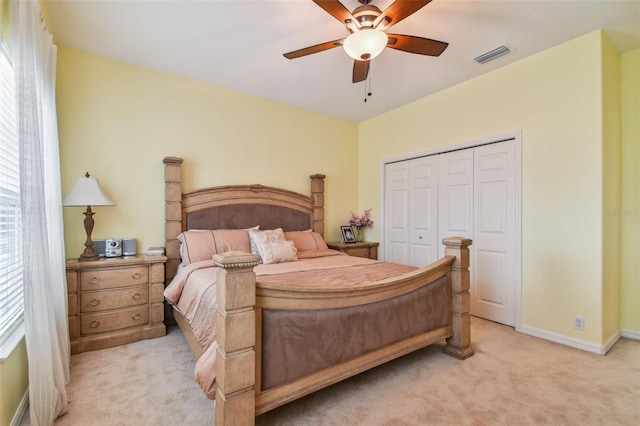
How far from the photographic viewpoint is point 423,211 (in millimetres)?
4062

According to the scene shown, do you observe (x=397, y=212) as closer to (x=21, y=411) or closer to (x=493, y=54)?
(x=493, y=54)

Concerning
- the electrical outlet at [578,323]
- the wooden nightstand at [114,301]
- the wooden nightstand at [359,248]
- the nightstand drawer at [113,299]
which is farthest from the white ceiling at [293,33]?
the electrical outlet at [578,323]

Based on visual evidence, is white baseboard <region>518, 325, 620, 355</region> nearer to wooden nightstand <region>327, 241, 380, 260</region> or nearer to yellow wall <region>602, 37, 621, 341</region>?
yellow wall <region>602, 37, 621, 341</region>

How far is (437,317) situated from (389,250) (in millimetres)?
2183

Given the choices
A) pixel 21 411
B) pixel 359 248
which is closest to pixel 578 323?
pixel 359 248

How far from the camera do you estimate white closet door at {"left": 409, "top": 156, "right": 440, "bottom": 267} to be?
12.9 ft

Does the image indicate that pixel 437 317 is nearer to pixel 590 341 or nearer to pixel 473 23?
pixel 590 341

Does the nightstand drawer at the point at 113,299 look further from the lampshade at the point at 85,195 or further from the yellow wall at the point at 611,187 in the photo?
the yellow wall at the point at 611,187

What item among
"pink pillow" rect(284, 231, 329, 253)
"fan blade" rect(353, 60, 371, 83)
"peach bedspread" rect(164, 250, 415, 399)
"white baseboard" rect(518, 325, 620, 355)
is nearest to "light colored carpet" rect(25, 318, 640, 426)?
"white baseboard" rect(518, 325, 620, 355)

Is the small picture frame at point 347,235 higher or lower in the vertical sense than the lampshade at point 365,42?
lower

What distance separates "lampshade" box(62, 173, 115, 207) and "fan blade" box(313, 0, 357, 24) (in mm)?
2428

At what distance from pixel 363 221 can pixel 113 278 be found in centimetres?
330

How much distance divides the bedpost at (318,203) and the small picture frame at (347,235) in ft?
1.28

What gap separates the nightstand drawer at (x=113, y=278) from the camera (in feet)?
8.46
